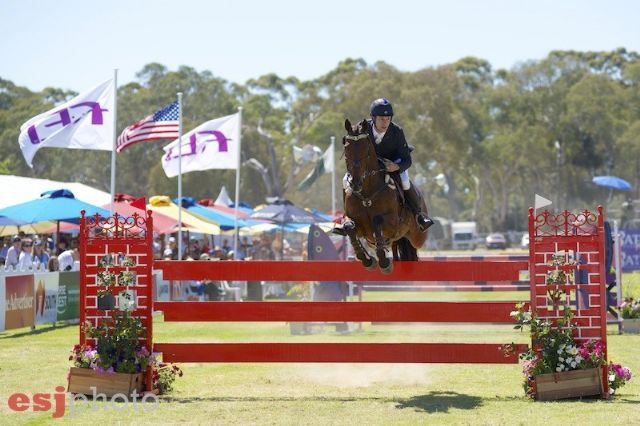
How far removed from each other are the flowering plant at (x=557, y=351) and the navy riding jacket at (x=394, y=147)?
231 centimetres

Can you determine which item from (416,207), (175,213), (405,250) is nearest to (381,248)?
(416,207)

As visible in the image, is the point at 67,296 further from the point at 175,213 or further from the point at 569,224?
the point at 569,224

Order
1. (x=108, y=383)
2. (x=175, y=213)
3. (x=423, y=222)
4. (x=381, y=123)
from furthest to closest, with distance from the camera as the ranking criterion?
1. (x=175, y=213)
2. (x=423, y=222)
3. (x=381, y=123)
4. (x=108, y=383)

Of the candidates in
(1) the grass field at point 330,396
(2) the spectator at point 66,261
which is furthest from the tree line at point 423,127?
(1) the grass field at point 330,396

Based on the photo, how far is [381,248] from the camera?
1113cm

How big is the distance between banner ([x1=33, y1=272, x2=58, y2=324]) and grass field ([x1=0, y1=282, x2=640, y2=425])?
3827mm

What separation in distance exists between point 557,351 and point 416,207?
2.91 m

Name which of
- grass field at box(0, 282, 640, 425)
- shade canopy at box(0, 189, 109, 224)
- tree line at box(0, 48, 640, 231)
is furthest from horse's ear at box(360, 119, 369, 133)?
tree line at box(0, 48, 640, 231)

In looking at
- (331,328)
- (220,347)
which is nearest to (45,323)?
(331,328)

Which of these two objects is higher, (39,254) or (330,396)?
(39,254)

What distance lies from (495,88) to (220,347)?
79210mm

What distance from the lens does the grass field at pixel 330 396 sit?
927 centimetres

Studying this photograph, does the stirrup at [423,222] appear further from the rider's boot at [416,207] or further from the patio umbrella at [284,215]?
the patio umbrella at [284,215]

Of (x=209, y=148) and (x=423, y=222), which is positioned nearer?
(x=423, y=222)
